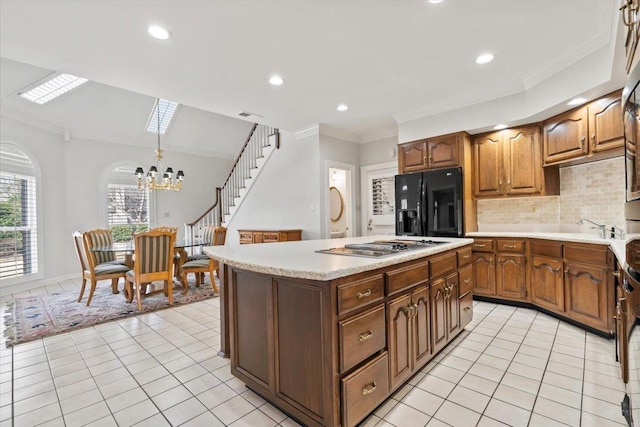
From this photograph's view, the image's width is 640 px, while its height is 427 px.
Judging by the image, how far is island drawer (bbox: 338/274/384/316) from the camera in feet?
4.72

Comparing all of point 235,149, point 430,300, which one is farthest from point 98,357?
point 235,149

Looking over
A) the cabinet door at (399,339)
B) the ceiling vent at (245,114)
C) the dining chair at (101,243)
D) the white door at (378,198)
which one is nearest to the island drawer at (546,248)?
the cabinet door at (399,339)

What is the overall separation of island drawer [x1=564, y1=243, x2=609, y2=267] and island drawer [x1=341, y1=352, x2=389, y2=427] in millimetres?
2237

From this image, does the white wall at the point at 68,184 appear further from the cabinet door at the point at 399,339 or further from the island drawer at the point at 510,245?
the island drawer at the point at 510,245

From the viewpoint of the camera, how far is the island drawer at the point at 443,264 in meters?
2.20

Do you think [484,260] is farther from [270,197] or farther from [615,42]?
[270,197]

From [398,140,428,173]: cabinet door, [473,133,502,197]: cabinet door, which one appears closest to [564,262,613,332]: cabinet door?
[473,133,502,197]: cabinet door

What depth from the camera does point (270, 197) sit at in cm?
577

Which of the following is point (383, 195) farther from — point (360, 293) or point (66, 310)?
point (66, 310)

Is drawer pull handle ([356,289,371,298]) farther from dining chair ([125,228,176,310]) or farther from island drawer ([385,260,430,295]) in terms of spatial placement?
dining chair ([125,228,176,310])

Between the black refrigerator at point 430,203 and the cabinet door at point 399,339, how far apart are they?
7.59 feet

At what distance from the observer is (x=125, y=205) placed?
257 inches

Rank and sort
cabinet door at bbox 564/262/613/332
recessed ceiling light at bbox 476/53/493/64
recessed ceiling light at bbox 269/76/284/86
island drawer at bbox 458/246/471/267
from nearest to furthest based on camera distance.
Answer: cabinet door at bbox 564/262/613/332 < island drawer at bbox 458/246/471/267 < recessed ceiling light at bbox 476/53/493/64 < recessed ceiling light at bbox 269/76/284/86

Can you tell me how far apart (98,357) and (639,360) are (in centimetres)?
335
